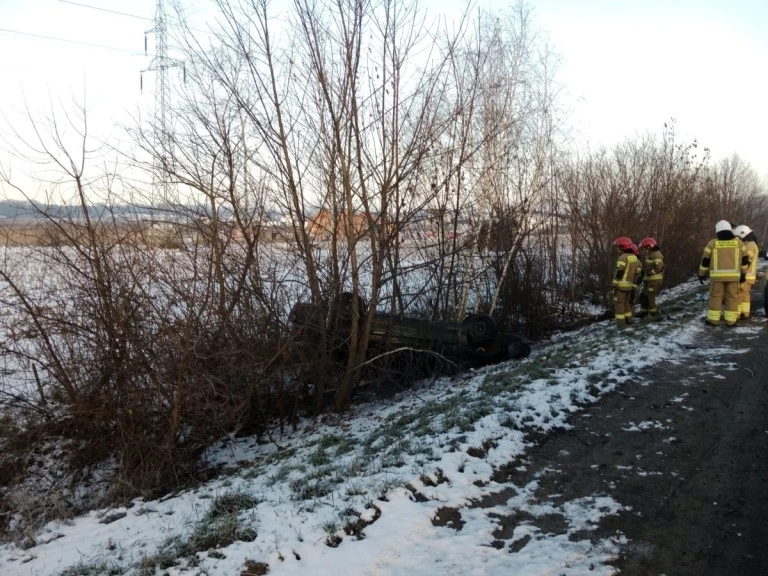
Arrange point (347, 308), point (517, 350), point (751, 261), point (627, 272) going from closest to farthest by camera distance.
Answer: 1. point (347, 308)
2. point (751, 261)
3. point (627, 272)
4. point (517, 350)

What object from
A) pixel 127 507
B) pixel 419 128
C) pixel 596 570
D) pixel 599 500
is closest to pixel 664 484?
pixel 599 500

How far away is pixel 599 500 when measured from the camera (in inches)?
167

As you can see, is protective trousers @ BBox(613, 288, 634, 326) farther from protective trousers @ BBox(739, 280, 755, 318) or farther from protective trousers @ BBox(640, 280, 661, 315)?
protective trousers @ BBox(739, 280, 755, 318)

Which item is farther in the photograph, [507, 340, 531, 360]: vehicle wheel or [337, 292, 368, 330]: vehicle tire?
[507, 340, 531, 360]: vehicle wheel

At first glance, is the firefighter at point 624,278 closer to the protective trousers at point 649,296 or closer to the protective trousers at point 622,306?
the protective trousers at point 622,306

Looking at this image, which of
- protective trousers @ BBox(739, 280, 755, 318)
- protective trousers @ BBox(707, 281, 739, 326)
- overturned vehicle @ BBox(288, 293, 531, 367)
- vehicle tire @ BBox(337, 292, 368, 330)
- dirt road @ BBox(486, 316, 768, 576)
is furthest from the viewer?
protective trousers @ BBox(739, 280, 755, 318)

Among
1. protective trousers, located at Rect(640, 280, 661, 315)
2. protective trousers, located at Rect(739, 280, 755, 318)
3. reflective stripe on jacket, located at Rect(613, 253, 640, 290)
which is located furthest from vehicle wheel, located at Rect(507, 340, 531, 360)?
protective trousers, located at Rect(739, 280, 755, 318)

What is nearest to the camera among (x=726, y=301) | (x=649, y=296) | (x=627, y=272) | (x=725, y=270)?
(x=725, y=270)

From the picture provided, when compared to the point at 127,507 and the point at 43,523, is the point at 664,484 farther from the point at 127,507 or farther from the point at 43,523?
the point at 43,523

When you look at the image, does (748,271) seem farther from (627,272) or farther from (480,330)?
(480,330)

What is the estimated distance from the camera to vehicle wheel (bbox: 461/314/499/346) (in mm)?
11312

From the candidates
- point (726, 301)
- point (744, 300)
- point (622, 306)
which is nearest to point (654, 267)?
Answer: point (622, 306)

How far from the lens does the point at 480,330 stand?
11.3 metres

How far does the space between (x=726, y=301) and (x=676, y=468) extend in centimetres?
708
